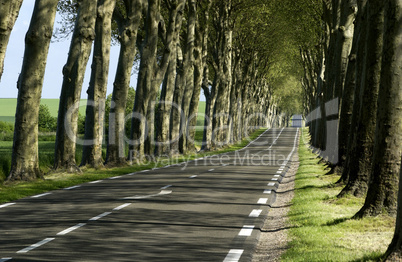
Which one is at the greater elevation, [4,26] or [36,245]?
[4,26]

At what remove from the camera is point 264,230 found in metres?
9.80

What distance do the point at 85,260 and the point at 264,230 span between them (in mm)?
3658

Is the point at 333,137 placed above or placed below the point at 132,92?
below

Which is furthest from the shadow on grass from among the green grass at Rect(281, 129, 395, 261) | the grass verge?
the grass verge

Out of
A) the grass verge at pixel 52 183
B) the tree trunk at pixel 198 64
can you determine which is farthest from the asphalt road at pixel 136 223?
the tree trunk at pixel 198 64

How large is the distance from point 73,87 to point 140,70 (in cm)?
811

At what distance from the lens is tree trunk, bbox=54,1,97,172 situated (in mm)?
20109

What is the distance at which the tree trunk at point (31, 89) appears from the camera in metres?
16.9

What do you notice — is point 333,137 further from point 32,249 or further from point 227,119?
point 227,119

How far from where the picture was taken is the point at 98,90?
22734 mm

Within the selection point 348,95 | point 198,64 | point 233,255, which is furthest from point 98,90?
point 198,64

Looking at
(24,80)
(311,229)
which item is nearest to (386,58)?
(311,229)

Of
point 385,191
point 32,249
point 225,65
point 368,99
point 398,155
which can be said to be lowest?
point 32,249

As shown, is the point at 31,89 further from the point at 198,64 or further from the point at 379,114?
the point at 198,64
